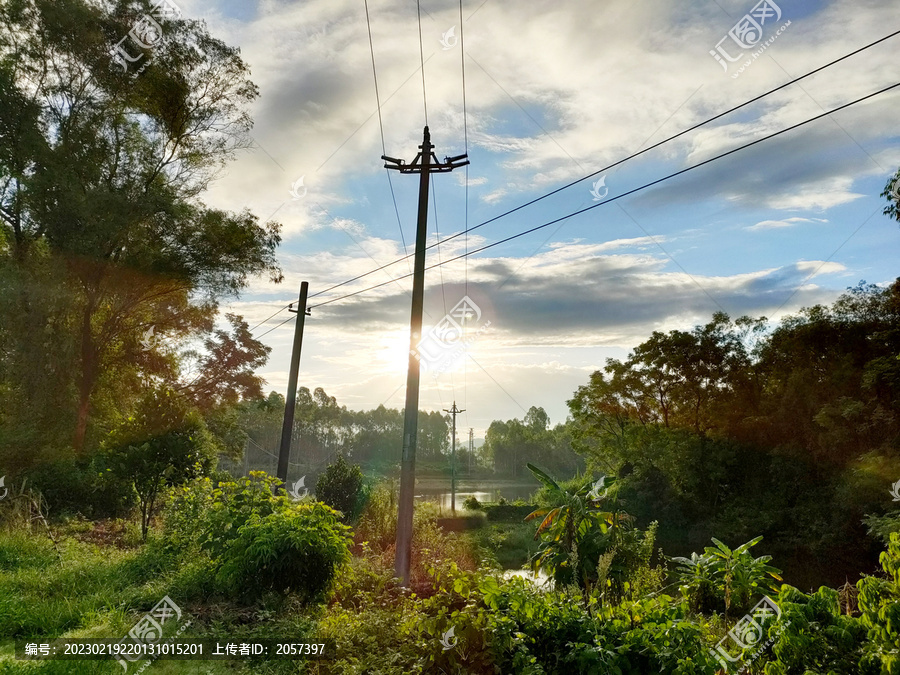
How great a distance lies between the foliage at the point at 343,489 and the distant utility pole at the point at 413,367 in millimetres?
6691

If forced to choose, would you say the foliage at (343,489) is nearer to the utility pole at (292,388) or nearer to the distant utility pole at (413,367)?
the utility pole at (292,388)

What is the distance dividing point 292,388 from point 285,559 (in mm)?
10636

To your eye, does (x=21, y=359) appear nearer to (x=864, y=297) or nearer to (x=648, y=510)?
(x=648, y=510)

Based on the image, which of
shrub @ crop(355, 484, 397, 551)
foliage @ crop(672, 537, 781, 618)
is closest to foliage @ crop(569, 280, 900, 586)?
shrub @ crop(355, 484, 397, 551)

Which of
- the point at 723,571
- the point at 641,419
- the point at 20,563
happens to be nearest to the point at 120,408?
the point at 20,563

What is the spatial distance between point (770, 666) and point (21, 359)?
58.6 feet

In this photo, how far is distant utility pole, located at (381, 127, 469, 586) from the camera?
9.44 metres

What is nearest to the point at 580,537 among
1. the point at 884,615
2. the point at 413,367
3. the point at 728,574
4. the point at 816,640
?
the point at 728,574

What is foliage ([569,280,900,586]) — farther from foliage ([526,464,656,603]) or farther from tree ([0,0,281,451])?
tree ([0,0,281,451])

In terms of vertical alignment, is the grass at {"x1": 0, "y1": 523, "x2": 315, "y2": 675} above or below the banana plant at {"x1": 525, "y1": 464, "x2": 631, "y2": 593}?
below

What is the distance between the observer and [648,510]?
73.5ft

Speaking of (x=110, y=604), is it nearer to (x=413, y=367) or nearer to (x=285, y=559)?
(x=285, y=559)

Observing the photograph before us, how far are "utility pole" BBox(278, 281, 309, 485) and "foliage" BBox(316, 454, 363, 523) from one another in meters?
1.23

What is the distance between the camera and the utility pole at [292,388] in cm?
1614
